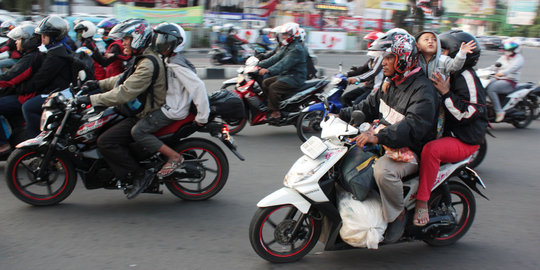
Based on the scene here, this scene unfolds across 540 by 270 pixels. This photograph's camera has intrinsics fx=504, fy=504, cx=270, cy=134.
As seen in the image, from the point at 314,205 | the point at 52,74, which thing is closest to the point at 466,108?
the point at 314,205

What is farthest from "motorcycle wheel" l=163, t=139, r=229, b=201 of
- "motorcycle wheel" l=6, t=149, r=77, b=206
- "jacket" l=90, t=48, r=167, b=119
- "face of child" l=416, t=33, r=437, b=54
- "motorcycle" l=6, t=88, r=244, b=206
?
"face of child" l=416, t=33, r=437, b=54

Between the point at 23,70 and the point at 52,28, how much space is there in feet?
1.90

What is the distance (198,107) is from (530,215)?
131 inches

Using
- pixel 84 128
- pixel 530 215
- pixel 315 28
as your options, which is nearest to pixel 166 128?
pixel 84 128

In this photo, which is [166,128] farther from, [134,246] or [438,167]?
[438,167]

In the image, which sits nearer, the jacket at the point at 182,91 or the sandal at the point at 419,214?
the sandal at the point at 419,214

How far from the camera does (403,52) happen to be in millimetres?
3479

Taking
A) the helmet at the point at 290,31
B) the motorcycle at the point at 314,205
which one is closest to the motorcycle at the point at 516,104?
the helmet at the point at 290,31

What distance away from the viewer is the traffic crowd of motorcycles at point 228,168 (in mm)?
3434

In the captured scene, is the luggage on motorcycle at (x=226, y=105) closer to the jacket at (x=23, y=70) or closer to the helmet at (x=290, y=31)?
the jacket at (x=23, y=70)

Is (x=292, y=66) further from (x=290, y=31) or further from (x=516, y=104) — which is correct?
(x=516, y=104)

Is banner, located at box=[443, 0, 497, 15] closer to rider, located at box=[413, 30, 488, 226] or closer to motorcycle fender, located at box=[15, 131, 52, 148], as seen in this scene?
rider, located at box=[413, 30, 488, 226]

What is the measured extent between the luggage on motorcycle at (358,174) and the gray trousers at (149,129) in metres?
1.80

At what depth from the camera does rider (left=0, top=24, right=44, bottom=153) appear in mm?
5375
